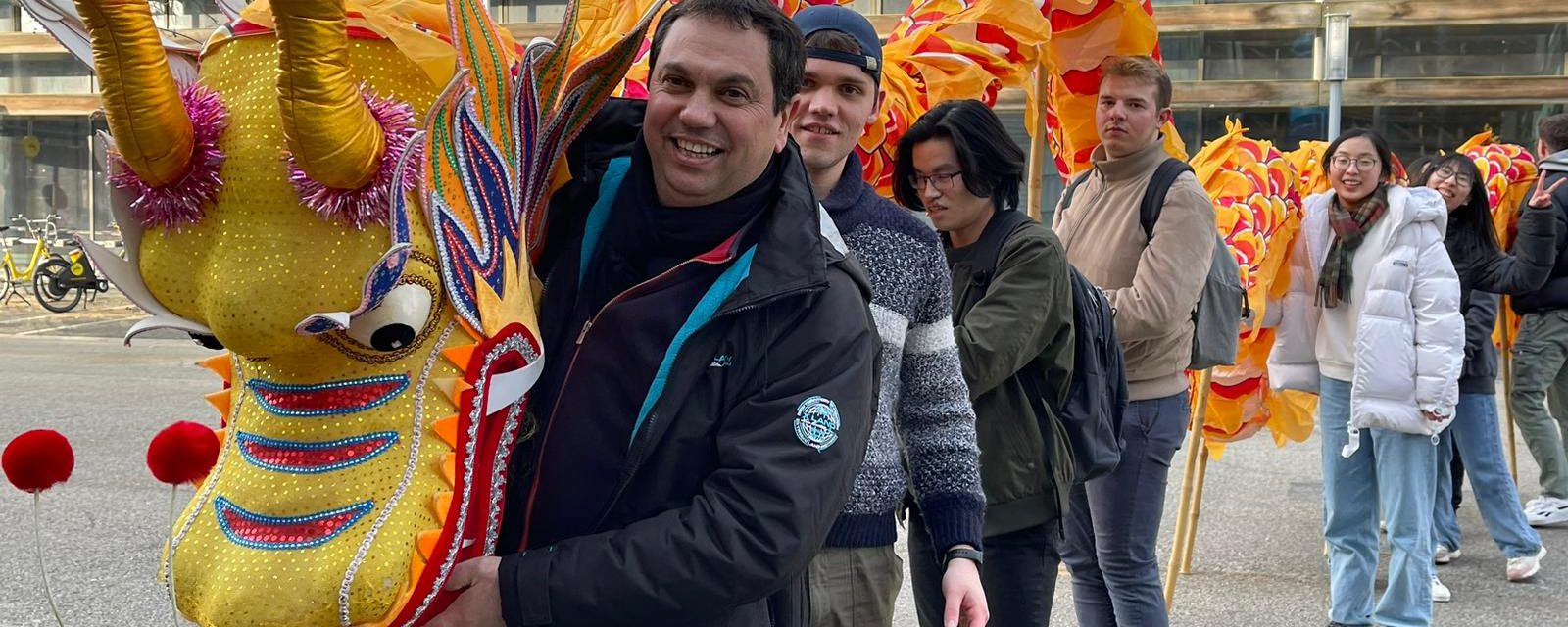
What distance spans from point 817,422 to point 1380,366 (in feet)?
11.1

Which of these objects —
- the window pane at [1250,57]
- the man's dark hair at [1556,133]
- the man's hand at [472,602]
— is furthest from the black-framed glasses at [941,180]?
the window pane at [1250,57]

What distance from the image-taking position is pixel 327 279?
1.36 m

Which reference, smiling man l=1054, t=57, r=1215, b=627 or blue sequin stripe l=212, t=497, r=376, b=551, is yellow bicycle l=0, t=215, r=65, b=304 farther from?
blue sequin stripe l=212, t=497, r=376, b=551

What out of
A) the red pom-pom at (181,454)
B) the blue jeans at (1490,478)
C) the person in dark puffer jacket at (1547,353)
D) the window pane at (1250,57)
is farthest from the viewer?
the window pane at (1250,57)

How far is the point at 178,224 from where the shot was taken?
1370 millimetres

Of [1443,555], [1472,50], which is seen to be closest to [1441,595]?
[1443,555]

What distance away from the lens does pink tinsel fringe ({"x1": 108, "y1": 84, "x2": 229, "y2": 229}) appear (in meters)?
1.36

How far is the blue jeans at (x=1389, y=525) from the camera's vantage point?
4391mm

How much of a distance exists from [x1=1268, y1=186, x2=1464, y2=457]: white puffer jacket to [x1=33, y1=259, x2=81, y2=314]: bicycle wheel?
14.7 m

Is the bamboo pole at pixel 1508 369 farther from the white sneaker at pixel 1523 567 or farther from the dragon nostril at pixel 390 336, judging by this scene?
the dragon nostril at pixel 390 336

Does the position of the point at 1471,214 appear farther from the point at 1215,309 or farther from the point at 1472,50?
the point at 1472,50

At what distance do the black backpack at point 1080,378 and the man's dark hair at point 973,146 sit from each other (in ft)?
0.34

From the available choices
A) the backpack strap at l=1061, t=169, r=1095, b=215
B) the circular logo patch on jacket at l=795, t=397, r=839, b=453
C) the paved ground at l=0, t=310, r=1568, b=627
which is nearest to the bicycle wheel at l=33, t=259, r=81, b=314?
the paved ground at l=0, t=310, r=1568, b=627

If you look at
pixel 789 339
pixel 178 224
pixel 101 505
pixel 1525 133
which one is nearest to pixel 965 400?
pixel 789 339
